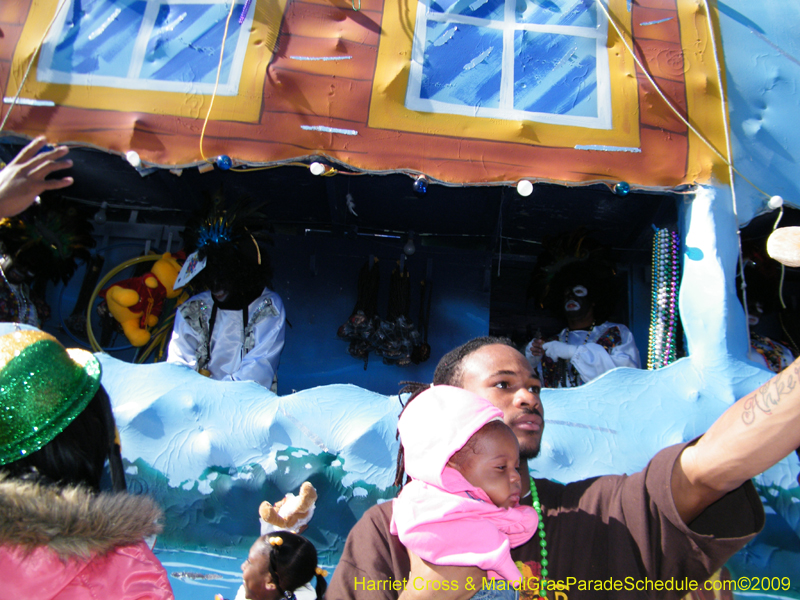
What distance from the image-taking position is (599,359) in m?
3.63

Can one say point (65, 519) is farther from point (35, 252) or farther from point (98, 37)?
point (35, 252)

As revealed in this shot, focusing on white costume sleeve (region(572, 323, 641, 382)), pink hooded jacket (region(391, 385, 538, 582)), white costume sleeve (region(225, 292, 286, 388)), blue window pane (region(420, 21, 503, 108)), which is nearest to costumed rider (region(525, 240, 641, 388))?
white costume sleeve (region(572, 323, 641, 382))

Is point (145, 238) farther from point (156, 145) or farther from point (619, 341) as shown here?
point (619, 341)

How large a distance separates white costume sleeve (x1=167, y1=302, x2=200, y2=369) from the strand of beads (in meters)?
2.59

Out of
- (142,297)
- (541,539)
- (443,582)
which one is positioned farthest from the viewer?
(142,297)

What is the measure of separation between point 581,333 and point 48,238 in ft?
11.8

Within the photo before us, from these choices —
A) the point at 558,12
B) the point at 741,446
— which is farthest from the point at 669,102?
the point at 741,446

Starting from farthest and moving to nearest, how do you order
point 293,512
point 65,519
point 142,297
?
point 142,297
point 293,512
point 65,519

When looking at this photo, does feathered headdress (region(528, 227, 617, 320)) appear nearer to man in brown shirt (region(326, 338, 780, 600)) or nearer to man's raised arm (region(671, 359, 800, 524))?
man in brown shirt (region(326, 338, 780, 600))

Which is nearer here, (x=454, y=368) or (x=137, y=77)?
(x=454, y=368)

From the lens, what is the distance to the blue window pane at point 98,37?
3.51 m

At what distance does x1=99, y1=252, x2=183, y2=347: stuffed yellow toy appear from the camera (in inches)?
161

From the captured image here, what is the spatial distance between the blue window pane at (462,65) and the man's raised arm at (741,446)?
245 centimetres

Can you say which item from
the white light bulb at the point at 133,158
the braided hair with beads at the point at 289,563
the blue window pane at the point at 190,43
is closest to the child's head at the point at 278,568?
the braided hair with beads at the point at 289,563
